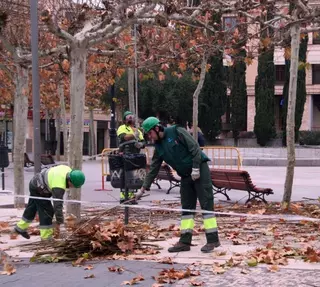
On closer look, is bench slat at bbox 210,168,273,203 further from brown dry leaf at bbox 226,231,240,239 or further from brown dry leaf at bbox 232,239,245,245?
brown dry leaf at bbox 232,239,245,245

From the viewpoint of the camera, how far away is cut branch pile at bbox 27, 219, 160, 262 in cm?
688

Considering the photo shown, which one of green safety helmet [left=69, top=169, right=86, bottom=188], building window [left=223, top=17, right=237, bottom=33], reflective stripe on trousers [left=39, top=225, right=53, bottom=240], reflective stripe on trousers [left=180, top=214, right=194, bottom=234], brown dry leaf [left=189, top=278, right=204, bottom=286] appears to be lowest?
brown dry leaf [left=189, top=278, right=204, bottom=286]

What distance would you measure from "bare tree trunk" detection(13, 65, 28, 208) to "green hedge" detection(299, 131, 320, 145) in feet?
109

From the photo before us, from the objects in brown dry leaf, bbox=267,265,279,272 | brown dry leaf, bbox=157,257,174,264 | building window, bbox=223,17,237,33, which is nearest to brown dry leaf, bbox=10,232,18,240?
brown dry leaf, bbox=157,257,174,264

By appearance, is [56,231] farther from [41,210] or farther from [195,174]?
[195,174]

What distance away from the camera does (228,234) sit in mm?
8344

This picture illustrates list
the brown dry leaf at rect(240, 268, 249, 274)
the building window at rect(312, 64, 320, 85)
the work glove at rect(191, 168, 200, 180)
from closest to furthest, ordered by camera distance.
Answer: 1. the brown dry leaf at rect(240, 268, 249, 274)
2. the work glove at rect(191, 168, 200, 180)
3. the building window at rect(312, 64, 320, 85)

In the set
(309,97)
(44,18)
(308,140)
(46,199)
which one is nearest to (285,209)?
(46,199)

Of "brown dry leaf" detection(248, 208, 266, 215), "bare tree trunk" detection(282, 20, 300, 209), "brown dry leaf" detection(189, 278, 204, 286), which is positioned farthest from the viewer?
"bare tree trunk" detection(282, 20, 300, 209)

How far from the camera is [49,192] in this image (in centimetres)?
795

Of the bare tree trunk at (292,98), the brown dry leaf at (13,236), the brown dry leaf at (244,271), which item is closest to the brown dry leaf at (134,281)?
the brown dry leaf at (244,271)

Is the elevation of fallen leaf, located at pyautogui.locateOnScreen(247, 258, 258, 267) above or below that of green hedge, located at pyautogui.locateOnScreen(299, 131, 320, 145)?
below

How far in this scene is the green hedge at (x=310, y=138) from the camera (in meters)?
42.8

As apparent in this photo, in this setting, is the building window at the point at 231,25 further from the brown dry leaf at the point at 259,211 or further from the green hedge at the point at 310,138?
the green hedge at the point at 310,138
